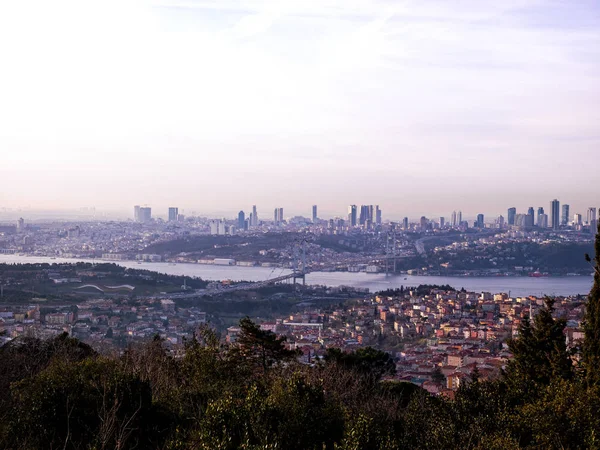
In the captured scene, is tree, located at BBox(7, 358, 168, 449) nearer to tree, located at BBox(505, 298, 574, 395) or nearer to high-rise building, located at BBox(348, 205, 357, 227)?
tree, located at BBox(505, 298, 574, 395)

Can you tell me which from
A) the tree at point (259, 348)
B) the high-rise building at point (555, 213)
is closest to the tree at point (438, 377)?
the tree at point (259, 348)

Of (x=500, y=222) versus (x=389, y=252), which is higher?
(x=500, y=222)

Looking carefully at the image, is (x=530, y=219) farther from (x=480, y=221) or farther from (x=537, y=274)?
(x=537, y=274)

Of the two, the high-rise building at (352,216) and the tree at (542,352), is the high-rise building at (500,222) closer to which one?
the high-rise building at (352,216)

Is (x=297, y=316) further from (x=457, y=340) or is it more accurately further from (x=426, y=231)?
(x=426, y=231)

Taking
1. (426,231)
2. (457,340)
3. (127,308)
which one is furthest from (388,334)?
(426,231)

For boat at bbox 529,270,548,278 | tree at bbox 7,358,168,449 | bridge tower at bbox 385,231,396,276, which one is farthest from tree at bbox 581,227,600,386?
bridge tower at bbox 385,231,396,276

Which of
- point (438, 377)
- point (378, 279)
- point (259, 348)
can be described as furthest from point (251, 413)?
point (378, 279)
